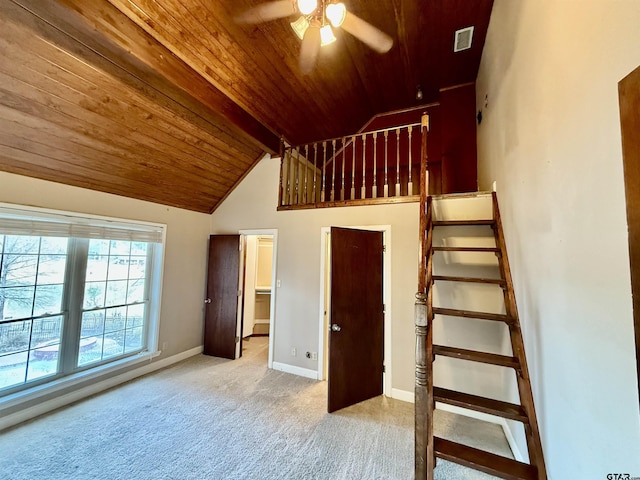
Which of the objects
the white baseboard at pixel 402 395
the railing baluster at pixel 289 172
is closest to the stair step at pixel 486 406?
the white baseboard at pixel 402 395

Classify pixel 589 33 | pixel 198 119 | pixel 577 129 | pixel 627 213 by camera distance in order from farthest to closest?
1. pixel 198 119
2. pixel 577 129
3. pixel 589 33
4. pixel 627 213

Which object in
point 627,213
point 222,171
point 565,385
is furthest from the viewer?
point 222,171

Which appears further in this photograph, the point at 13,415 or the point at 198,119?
the point at 198,119

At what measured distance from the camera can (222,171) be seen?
4.14 meters

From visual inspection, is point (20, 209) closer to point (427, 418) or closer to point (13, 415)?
point (13, 415)

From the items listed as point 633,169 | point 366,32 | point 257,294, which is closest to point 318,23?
point 366,32

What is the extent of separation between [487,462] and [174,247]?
443 centimetres

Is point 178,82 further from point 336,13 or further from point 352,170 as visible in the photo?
point 352,170

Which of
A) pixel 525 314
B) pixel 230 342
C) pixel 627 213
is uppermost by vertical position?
pixel 627 213

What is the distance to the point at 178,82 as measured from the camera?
2422mm

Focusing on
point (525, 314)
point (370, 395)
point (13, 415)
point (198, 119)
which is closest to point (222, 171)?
point (198, 119)

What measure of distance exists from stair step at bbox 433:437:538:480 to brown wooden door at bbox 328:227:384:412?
1423 millimetres

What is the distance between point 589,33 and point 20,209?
4408mm

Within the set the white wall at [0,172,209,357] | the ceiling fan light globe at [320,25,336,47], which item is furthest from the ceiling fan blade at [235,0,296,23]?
the white wall at [0,172,209,357]
